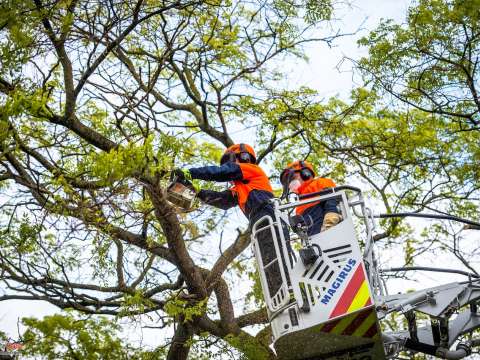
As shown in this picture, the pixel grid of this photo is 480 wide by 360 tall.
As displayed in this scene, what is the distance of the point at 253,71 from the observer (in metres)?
10.8

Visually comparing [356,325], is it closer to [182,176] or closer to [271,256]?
[271,256]

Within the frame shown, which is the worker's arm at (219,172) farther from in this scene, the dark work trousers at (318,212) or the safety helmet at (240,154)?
the dark work trousers at (318,212)

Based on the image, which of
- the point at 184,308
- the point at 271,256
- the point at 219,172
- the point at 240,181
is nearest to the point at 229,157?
the point at 240,181

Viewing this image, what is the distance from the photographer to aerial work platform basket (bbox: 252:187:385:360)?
5891mm

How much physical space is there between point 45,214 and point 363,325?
12.4ft

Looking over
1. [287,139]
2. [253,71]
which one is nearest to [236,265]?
[287,139]

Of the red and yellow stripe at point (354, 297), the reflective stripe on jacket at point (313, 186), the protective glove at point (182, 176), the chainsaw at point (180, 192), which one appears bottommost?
the red and yellow stripe at point (354, 297)

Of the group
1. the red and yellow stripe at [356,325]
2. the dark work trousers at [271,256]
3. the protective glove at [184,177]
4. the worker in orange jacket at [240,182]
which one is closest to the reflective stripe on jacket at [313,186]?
the worker in orange jacket at [240,182]

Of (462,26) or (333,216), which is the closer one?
(333,216)

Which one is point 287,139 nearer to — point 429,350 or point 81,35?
point 81,35

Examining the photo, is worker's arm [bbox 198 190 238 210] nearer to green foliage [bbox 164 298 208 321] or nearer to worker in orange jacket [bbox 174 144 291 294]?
worker in orange jacket [bbox 174 144 291 294]

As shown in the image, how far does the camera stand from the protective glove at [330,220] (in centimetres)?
665

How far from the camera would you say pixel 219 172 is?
7.33 meters

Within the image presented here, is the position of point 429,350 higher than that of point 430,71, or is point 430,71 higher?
point 430,71
